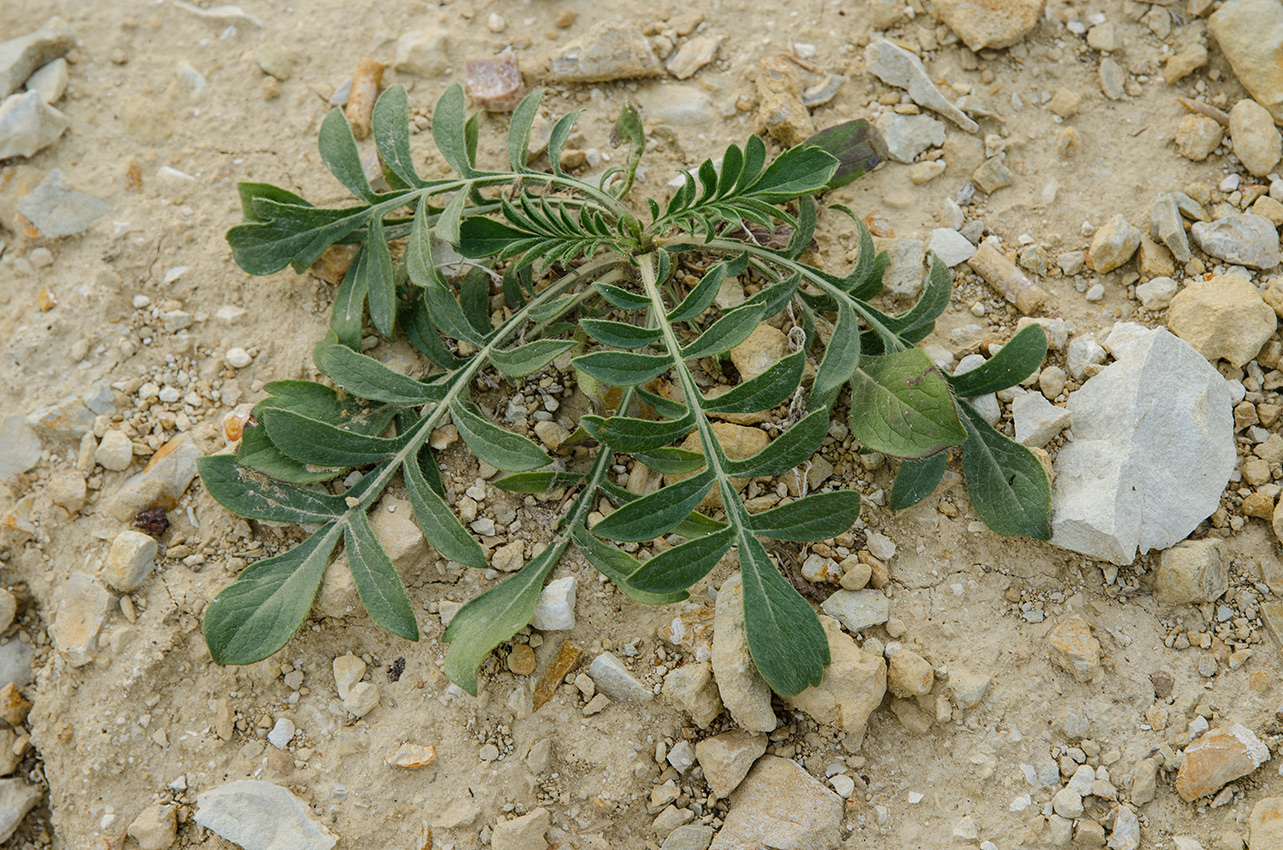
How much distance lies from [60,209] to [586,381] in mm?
1911

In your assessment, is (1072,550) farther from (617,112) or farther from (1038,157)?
(617,112)

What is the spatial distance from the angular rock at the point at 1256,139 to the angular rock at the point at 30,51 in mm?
3939

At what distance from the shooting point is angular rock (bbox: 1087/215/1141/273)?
2.56 meters

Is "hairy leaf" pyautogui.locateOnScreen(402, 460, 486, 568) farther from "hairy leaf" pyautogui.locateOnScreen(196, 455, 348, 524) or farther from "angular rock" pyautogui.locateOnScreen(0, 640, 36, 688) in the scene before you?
"angular rock" pyautogui.locateOnScreen(0, 640, 36, 688)

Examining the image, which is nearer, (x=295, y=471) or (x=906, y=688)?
(x=906, y=688)

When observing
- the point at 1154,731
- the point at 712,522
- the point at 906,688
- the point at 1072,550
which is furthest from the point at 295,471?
the point at 1154,731

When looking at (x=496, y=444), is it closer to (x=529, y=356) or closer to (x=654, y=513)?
(x=529, y=356)

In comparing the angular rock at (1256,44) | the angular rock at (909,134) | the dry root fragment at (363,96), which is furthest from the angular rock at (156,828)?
the angular rock at (1256,44)

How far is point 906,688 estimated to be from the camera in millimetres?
2146

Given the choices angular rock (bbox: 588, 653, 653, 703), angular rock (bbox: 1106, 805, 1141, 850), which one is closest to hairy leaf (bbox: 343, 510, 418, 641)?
angular rock (bbox: 588, 653, 653, 703)

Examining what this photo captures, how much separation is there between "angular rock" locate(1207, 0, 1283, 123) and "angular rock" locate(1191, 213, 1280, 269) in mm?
421

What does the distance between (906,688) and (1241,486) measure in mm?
1080

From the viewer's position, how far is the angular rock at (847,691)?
6.90 feet

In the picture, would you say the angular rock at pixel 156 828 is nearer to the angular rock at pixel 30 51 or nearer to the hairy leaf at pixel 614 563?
the hairy leaf at pixel 614 563
